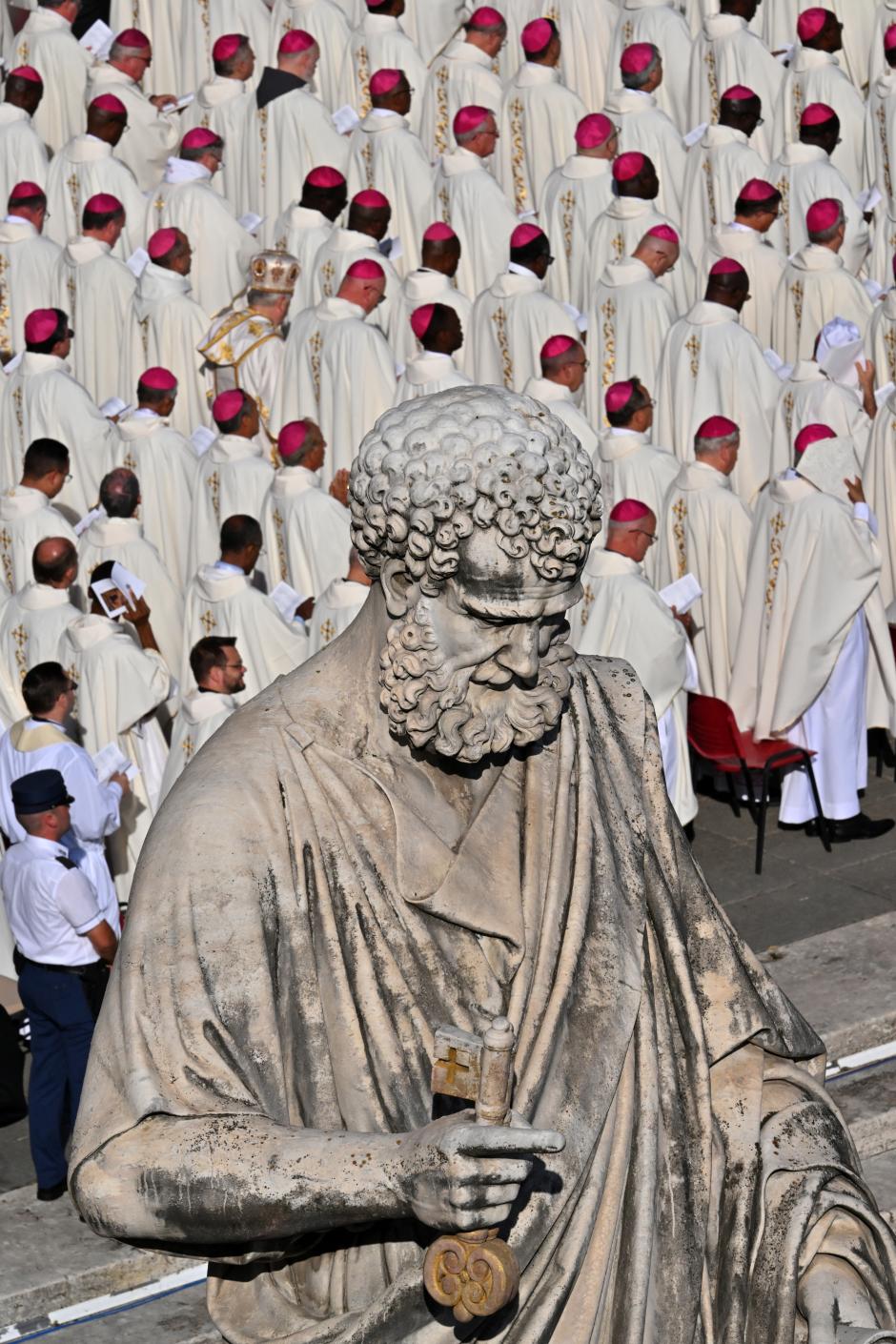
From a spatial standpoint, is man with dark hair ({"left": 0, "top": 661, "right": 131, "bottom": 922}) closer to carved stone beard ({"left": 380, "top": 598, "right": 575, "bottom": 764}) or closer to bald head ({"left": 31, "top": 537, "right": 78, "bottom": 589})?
bald head ({"left": 31, "top": 537, "right": 78, "bottom": 589})

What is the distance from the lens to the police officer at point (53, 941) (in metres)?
8.36

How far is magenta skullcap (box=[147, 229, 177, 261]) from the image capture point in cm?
1451

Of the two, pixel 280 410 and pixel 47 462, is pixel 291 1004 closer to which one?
pixel 47 462

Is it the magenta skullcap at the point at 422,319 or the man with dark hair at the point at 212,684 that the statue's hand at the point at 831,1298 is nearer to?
the man with dark hair at the point at 212,684

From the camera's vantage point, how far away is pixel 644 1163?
3.02 metres

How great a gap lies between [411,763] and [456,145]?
1323 centimetres

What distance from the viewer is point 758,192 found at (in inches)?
566

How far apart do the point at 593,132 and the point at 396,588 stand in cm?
1276

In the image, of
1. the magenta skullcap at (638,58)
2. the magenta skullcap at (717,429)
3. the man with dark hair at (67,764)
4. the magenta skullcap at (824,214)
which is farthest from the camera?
the magenta skullcap at (638,58)

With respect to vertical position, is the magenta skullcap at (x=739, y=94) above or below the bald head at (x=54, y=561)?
above

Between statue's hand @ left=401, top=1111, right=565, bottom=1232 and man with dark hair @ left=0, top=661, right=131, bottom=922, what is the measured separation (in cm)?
694

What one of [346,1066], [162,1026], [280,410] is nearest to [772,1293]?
[346,1066]

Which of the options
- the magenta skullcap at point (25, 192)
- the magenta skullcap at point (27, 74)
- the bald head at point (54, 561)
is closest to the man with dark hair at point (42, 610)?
the bald head at point (54, 561)

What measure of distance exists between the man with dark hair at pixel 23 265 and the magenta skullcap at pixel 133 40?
1973 millimetres
